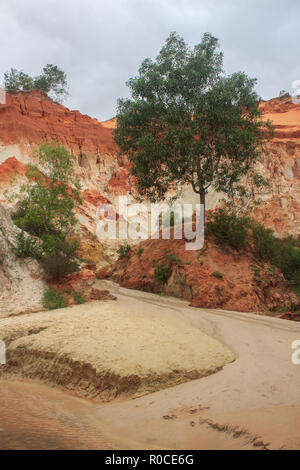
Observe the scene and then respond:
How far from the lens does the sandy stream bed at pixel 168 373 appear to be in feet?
9.43

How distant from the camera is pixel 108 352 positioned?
523 centimetres

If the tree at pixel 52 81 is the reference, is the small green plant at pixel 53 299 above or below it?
below

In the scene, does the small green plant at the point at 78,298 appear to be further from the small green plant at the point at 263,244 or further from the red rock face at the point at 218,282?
the small green plant at the point at 263,244

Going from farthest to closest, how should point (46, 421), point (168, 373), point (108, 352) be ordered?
point (108, 352), point (168, 373), point (46, 421)

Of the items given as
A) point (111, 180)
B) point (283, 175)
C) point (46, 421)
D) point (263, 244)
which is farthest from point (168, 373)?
point (283, 175)

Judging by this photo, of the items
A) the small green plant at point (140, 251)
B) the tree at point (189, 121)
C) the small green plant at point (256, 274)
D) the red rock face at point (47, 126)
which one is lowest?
the small green plant at point (256, 274)

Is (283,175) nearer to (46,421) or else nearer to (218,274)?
(218,274)

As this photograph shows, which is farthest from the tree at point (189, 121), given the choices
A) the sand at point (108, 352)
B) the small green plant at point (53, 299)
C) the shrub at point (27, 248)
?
the sand at point (108, 352)

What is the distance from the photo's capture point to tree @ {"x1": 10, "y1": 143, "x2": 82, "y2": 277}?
10.7 m

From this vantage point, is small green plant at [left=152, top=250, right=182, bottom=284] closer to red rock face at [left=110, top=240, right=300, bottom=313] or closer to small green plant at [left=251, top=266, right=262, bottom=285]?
red rock face at [left=110, top=240, right=300, bottom=313]

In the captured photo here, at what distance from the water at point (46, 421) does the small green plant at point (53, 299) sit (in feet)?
13.0

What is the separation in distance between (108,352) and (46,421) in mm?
1761
